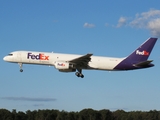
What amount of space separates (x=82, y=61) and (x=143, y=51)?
42.3 ft

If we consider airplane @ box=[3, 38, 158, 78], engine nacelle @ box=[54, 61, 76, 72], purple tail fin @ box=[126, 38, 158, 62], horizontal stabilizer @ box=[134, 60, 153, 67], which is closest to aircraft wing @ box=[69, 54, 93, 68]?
airplane @ box=[3, 38, 158, 78]

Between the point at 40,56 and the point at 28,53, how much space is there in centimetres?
270

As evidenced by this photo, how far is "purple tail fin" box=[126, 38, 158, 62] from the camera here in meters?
91.6

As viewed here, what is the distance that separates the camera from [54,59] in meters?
90.4

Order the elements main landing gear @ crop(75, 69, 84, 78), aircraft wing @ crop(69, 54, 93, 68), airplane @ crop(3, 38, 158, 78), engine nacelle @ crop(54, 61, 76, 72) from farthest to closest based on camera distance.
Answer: main landing gear @ crop(75, 69, 84, 78), airplane @ crop(3, 38, 158, 78), engine nacelle @ crop(54, 61, 76, 72), aircraft wing @ crop(69, 54, 93, 68)

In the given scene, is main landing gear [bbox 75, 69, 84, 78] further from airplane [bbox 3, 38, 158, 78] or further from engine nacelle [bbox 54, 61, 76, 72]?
engine nacelle [bbox 54, 61, 76, 72]

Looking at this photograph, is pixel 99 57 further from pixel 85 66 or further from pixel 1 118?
pixel 1 118

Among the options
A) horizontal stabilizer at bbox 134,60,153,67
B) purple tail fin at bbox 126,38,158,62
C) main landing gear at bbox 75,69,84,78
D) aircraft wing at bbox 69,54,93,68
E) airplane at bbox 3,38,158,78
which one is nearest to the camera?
horizontal stabilizer at bbox 134,60,153,67

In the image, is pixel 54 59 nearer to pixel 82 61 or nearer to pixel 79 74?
pixel 82 61

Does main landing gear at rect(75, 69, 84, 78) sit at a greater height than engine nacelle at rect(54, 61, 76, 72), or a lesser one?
lesser

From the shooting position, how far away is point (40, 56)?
296ft

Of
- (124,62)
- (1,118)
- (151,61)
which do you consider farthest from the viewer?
(1,118)

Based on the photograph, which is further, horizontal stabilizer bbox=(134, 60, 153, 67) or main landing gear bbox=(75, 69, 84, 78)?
main landing gear bbox=(75, 69, 84, 78)

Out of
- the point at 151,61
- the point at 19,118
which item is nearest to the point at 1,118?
the point at 19,118
